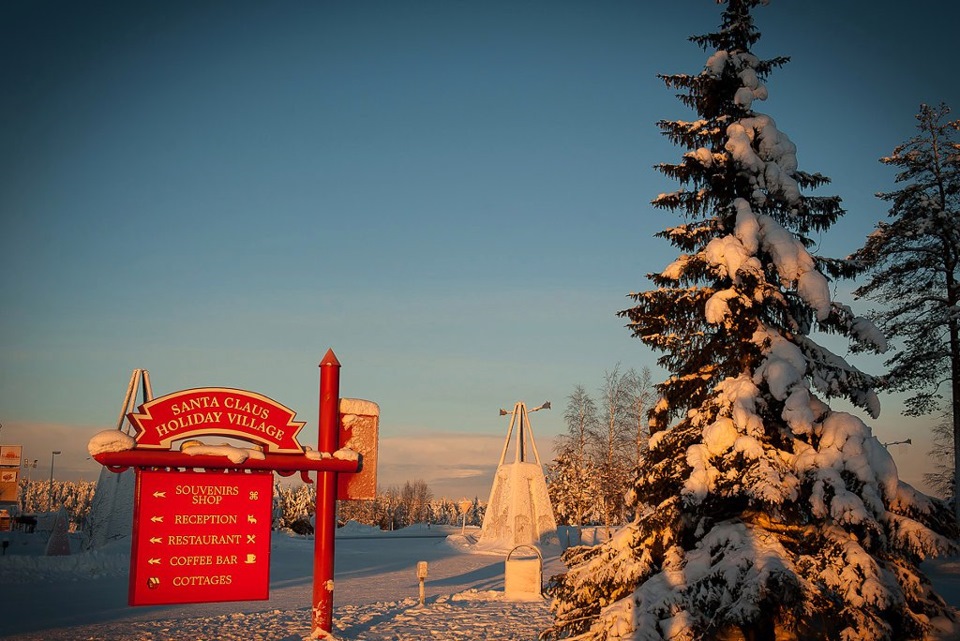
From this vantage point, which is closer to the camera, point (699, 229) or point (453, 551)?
point (699, 229)

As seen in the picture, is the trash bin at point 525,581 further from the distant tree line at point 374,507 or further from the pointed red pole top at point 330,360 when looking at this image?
the distant tree line at point 374,507

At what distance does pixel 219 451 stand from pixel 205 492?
0.60 meters

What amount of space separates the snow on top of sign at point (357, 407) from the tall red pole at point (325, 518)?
0.13 m

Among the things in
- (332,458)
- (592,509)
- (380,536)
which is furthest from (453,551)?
(332,458)

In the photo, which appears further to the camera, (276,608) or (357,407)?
(276,608)

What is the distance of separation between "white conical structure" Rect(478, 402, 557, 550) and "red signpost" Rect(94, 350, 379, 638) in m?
27.3

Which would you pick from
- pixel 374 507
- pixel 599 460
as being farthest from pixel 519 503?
pixel 374 507

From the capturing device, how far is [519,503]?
37625mm

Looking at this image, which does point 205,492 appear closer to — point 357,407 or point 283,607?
point 357,407

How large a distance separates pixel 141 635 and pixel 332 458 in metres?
5.64

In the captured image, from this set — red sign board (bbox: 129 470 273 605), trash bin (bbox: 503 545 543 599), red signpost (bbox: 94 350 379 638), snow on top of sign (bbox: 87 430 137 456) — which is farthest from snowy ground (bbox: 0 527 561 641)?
snow on top of sign (bbox: 87 430 137 456)

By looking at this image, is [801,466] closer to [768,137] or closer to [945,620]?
[945,620]

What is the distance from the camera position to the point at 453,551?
3809 centimetres

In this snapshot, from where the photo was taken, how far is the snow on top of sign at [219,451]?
1023cm
